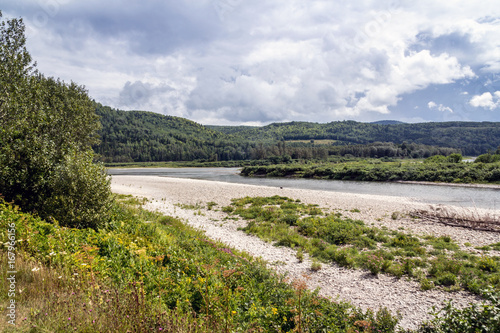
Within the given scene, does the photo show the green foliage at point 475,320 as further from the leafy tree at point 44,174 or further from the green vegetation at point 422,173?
the green vegetation at point 422,173

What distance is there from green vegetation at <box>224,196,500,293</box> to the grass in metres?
5.29

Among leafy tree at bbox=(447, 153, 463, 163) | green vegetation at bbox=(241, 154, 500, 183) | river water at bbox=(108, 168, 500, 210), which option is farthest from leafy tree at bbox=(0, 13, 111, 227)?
leafy tree at bbox=(447, 153, 463, 163)

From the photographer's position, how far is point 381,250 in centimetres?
1393

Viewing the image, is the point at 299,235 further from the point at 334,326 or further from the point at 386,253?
the point at 334,326

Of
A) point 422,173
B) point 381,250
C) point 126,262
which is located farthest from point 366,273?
point 422,173

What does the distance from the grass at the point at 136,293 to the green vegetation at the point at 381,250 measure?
5289mm

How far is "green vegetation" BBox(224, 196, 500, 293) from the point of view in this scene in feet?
34.6

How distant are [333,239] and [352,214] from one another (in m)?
7.84

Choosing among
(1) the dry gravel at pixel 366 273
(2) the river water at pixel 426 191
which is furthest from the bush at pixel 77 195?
(2) the river water at pixel 426 191

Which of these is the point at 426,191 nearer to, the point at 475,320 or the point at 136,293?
the point at 475,320

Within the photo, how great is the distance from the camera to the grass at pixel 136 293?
153 inches

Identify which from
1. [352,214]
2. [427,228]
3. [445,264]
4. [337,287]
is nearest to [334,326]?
[337,287]

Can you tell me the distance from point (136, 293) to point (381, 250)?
529 inches

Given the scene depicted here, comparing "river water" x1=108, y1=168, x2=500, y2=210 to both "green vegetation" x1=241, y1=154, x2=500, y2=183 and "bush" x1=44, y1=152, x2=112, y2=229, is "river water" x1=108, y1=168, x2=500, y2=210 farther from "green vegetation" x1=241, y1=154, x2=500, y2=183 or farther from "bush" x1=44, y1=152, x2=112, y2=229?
"bush" x1=44, y1=152, x2=112, y2=229
